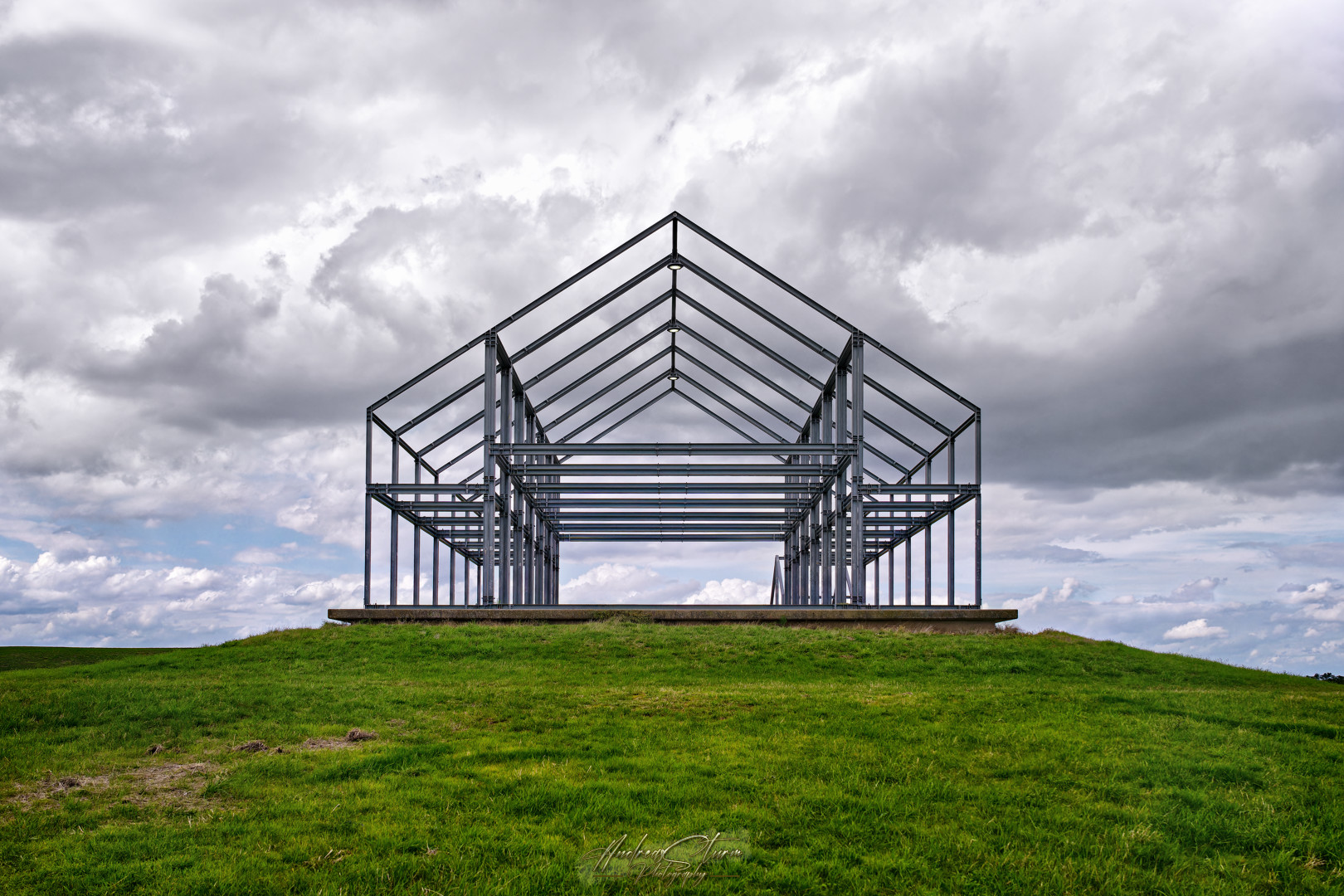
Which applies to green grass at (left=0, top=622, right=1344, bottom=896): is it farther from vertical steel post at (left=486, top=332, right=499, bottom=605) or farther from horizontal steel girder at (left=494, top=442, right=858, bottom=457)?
horizontal steel girder at (left=494, top=442, right=858, bottom=457)

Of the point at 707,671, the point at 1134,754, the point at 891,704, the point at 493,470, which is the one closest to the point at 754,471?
the point at 493,470

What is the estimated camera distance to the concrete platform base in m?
26.2

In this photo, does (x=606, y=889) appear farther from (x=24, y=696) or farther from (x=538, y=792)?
(x=24, y=696)

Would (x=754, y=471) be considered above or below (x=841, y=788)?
above

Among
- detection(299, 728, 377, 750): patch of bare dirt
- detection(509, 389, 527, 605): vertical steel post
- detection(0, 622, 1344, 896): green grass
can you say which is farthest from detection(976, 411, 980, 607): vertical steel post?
detection(299, 728, 377, 750): patch of bare dirt

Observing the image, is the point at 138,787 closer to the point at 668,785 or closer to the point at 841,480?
the point at 668,785

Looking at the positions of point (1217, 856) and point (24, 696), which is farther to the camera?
point (24, 696)

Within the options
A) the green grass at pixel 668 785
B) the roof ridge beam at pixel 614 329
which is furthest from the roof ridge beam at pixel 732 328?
the green grass at pixel 668 785

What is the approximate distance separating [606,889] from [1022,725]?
6.74 m

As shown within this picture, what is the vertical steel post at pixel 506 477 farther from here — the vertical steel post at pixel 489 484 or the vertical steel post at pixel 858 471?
the vertical steel post at pixel 858 471

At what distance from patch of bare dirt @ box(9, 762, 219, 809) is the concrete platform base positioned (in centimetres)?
1619

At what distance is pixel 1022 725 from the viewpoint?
453 inches

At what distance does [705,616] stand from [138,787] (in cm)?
1758

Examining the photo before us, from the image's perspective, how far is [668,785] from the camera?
8844 millimetres
